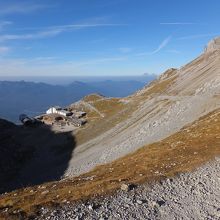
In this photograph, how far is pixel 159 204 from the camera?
27.6m

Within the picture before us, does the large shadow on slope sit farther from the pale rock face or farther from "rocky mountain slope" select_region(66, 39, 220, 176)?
the pale rock face

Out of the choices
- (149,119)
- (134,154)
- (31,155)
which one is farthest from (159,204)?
(31,155)

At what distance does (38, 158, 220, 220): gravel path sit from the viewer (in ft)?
85.2

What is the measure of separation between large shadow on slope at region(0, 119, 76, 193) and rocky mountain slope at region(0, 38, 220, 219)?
1.78ft

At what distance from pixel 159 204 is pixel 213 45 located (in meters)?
154

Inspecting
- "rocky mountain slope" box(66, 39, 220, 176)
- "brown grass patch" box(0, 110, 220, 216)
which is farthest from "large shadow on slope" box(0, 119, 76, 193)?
"brown grass patch" box(0, 110, 220, 216)

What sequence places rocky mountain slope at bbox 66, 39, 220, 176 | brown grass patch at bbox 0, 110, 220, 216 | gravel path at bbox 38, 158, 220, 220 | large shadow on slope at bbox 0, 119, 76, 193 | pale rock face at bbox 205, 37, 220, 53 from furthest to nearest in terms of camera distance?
pale rock face at bbox 205, 37, 220, 53 < large shadow on slope at bbox 0, 119, 76, 193 < rocky mountain slope at bbox 66, 39, 220, 176 < brown grass patch at bbox 0, 110, 220, 216 < gravel path at bbox 38, 158, 220, 220

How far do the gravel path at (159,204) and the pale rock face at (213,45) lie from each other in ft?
467

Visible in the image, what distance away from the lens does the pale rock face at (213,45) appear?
546 ft

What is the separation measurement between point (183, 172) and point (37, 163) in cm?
6852

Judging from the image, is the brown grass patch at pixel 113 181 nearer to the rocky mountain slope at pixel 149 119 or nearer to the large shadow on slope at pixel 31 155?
the rocky mountain slope at pixel 149 119

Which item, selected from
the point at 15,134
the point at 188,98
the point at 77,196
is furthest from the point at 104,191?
the point at 15,134

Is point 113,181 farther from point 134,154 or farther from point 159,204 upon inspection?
point 134,154

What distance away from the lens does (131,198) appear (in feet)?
94.5
